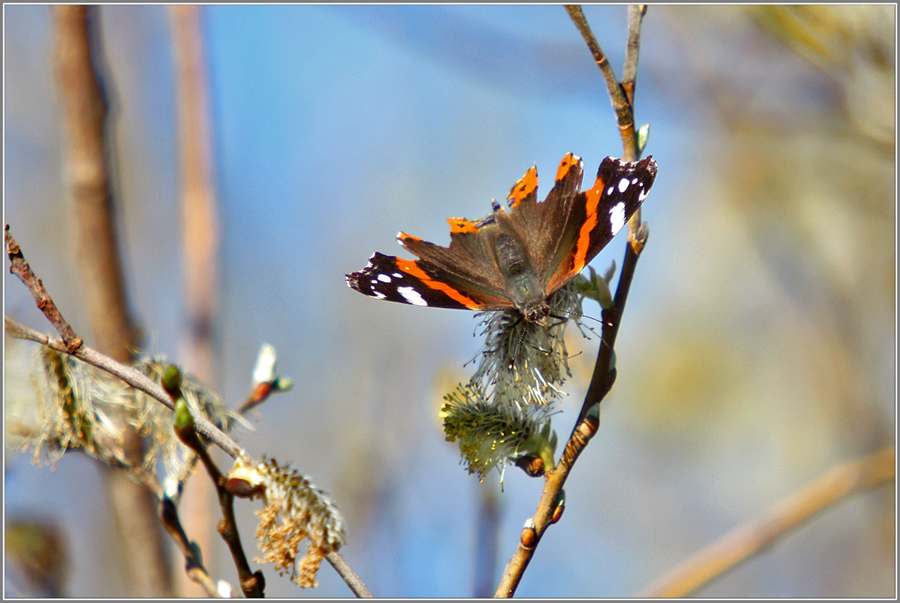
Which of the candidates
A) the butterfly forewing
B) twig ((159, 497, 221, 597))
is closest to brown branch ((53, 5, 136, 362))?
twig ((159, 497, 221, 597))

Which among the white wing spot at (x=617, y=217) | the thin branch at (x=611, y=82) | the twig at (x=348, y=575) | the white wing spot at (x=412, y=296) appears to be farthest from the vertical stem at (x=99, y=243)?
the thin branch at (x=611, y=82)

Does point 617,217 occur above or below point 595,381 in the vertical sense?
above

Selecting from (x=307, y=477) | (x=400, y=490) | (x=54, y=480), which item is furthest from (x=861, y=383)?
(x=54, y=480)

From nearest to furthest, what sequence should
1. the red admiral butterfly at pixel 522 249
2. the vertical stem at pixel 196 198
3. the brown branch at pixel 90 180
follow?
the red admiral butterfly at pixel 522 249 → the brown branch at pixel 90 180 → the vertical stem at pixel 196 198

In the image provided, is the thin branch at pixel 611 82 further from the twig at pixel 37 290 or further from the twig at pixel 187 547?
the twig at pixel 187 547

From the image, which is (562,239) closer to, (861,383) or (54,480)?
(861,383)

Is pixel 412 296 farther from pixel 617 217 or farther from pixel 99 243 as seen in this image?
pixel 99 243

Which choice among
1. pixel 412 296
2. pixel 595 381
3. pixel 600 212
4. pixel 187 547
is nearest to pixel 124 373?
pixel 187 547
